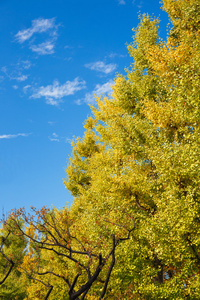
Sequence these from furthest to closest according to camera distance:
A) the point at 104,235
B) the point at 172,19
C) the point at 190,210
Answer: the point at 172,19 < the point at 104,235 < the point at 190,210

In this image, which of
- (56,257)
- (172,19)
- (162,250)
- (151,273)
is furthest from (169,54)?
(56,257)

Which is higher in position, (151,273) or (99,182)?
(99,182)

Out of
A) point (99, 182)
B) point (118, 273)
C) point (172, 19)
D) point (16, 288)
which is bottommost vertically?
point (16, 288)

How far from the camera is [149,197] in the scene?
45.6ft

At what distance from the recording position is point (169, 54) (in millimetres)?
14062

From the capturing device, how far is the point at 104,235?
1370 cm

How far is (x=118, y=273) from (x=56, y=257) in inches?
356

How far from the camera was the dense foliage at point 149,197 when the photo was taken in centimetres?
1017

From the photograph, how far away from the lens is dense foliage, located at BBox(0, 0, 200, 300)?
1017cm

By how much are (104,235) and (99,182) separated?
13.4 ft

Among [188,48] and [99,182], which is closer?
[188,48]

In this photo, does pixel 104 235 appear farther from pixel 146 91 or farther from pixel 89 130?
pixel 89 130

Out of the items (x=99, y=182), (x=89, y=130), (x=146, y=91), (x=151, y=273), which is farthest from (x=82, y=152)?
(x=151, y=273)

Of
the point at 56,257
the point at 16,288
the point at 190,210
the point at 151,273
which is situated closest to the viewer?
the point at 190,210
